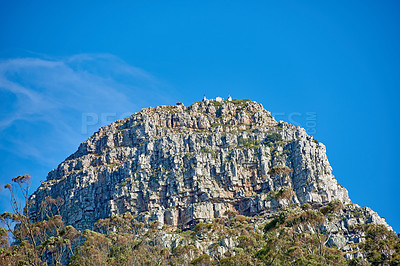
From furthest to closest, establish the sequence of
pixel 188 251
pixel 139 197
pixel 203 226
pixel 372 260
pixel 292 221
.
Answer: pixel 139 197 → pixel 203 226 → pixel 188 251 → pixel 292 221 → pixel 372 260

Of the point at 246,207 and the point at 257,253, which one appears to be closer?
the point at 257,253

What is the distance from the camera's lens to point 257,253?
104 m

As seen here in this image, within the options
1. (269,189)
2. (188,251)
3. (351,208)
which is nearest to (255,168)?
(269,189)

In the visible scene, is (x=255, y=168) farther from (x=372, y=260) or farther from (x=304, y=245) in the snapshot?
(x=372, y=260)

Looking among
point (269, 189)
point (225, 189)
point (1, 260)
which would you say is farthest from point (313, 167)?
point (1, 260)

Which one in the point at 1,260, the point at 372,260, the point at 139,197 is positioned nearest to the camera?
the point at 1,260

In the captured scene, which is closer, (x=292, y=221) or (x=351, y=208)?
(x=292, y=221)

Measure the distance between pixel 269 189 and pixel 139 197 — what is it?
47.8m

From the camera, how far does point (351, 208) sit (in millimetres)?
176625

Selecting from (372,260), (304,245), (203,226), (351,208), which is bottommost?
(372,260)

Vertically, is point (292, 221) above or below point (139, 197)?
below

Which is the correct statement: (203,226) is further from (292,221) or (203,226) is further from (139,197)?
(139,197)

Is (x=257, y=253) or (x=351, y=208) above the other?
(x=351, y=208)

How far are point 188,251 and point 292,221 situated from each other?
1120 inches
